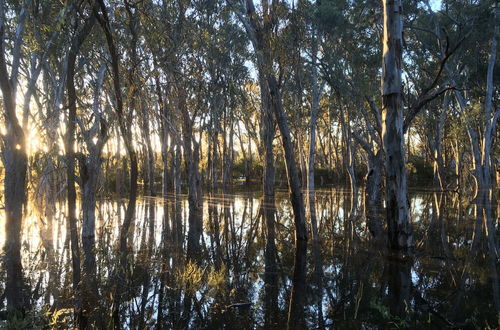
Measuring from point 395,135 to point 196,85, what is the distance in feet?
37.9

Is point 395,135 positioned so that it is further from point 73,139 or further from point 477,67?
point 477,67

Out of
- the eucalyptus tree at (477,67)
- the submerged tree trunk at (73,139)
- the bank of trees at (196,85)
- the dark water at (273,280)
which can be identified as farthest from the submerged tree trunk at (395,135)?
the eucalyptus tree at (477,67)

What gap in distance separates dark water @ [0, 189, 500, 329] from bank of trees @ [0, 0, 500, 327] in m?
0.24

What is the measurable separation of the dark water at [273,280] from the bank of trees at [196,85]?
24cm

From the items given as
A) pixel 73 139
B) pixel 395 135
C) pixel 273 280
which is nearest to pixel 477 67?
pixel 395 135

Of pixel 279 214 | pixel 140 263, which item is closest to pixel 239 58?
pixel 279 214

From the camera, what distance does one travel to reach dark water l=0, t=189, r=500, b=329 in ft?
14.6

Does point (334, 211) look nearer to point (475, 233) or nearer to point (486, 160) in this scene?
point (475, 233)

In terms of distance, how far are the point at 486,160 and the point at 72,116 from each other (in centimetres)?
2004

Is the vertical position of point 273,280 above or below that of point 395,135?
below

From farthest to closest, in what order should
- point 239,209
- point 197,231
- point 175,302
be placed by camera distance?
point 239,209
point 197,231
point 175,302

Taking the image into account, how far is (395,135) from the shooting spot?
25.8 ft

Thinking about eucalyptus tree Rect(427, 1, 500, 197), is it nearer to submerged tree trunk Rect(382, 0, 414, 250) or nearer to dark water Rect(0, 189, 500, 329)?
submerged tree trunk Rect(382, 0, 414, 250)

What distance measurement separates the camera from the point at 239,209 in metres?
16.6
